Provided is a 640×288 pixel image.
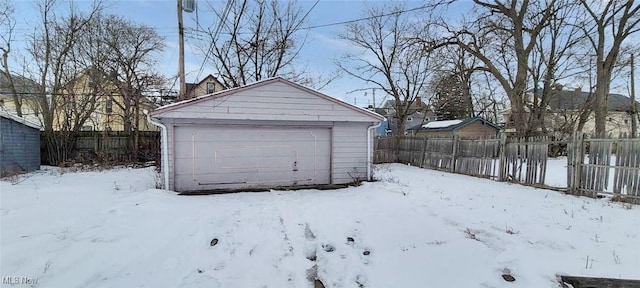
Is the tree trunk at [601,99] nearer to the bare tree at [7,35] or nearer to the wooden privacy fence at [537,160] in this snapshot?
the wooden privacy fence at [537,160]

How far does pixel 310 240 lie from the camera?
13.6ft

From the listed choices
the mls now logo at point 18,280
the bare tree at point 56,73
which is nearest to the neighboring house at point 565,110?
the mls now logo at point 18,280

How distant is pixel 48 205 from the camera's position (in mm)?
5762

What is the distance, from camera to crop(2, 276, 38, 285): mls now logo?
9.41 ft

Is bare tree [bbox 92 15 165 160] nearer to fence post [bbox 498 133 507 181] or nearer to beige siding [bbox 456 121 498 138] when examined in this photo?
fence post [bbox 498 133 507 181]

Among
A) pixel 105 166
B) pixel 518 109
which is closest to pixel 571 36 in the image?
pixel 518 109

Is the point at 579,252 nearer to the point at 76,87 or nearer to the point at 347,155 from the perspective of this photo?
the point at 347,155

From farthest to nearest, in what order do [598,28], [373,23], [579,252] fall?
[373,23] → [598,28] → [579,252]

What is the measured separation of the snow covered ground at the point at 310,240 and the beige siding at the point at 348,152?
1910mm

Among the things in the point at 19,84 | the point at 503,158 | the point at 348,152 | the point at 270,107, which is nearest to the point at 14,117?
the point at 19,84

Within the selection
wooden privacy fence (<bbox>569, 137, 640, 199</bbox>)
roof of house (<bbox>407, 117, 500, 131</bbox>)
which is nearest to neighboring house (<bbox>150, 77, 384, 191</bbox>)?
wooden privacy fence (<bbox>569, 137, 640, 199</bbox>)

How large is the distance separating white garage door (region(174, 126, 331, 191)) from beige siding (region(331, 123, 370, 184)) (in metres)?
0.21

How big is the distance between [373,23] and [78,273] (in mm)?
21048

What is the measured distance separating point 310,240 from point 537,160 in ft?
24.2
